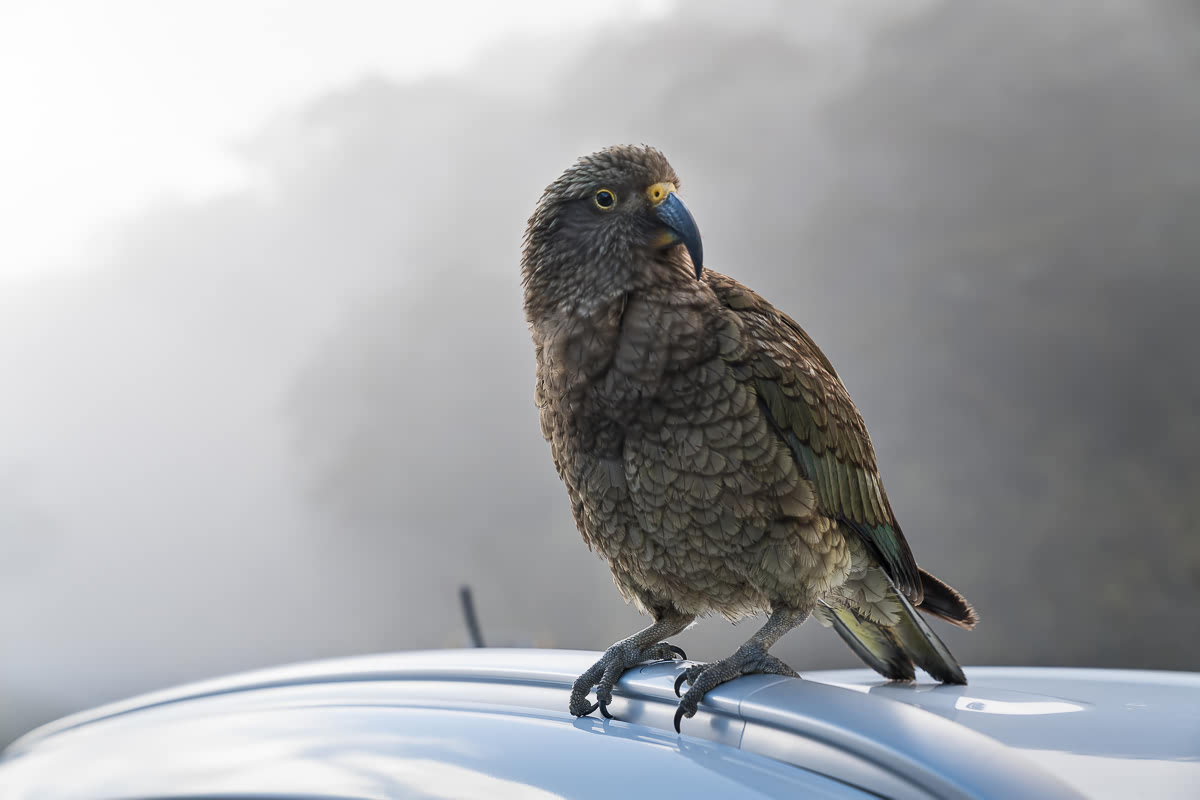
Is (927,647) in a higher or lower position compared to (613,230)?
lower

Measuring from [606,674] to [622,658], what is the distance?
5cm

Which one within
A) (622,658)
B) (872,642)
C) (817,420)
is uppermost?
(817,420)

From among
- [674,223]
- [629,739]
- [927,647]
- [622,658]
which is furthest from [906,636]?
[674,223]

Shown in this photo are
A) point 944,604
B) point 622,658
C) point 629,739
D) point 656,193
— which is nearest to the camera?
point 629,739

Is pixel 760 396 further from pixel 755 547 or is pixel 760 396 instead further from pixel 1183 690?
pixel 1183 690

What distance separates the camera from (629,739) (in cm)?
101

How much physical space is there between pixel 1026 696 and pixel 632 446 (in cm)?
66

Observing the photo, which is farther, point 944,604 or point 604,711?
point 944,604

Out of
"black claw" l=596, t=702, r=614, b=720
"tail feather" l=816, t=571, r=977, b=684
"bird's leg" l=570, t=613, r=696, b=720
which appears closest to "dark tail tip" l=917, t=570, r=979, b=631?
"tail feather" l=816, t=571, r=977, b=684

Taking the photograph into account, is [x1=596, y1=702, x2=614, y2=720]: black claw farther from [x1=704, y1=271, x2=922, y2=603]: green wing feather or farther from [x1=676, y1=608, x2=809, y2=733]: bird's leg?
[x1=704, y1=271, x2=922, y2=603]: green wing feather

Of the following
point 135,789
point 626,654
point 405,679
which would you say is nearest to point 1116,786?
point 626,654

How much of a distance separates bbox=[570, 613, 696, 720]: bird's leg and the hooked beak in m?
0.57

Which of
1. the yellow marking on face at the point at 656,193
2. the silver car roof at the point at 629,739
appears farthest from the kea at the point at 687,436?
the silver car roof at the point at 629,739

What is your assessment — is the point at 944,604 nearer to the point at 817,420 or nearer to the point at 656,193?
the point at 817,420
